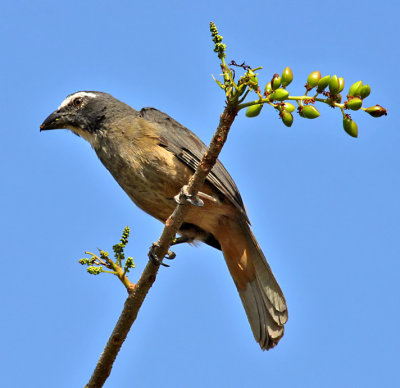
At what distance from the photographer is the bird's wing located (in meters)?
6.33

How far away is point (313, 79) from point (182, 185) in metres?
3.02

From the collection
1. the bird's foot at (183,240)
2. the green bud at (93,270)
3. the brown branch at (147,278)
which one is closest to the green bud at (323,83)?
the brown branch at (147,278)

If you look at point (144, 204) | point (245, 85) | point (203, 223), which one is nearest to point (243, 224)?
point (203, 223)

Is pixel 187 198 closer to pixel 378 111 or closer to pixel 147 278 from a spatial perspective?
pixel 147 278

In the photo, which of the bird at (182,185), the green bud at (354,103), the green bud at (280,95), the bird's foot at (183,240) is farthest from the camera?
the bird's foot at (183,240)

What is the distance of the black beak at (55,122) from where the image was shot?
726cm

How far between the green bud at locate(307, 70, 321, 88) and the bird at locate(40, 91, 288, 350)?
111 inches

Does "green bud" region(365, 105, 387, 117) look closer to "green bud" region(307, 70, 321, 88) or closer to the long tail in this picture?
"green bud" region(307, 70, 321, 88)

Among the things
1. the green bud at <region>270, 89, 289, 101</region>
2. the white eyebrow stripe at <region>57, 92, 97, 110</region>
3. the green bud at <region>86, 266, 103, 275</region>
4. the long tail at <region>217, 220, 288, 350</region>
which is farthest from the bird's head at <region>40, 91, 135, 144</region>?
the green bud at <region>270, 89, 289, 101</region>

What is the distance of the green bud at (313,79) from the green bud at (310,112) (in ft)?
0.45

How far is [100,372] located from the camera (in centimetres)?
452

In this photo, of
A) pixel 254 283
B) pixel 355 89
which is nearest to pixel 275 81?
pixel 355 89

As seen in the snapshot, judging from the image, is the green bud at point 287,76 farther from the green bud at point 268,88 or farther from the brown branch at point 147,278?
the brown branch at point 147,278

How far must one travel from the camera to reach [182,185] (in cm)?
623
